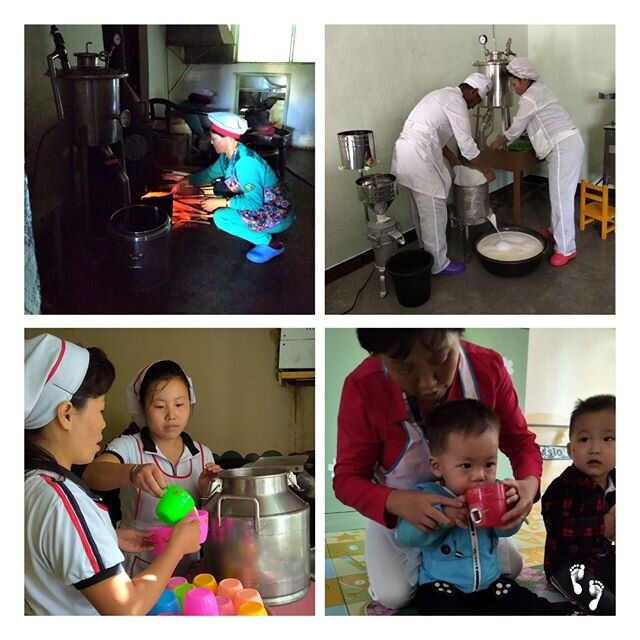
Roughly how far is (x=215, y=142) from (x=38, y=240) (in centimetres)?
45

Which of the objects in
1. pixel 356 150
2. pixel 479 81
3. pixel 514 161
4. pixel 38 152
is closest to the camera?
pixel 38 152

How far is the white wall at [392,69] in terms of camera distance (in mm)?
2070

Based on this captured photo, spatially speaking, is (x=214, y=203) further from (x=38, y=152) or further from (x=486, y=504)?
(x=486, y=504)

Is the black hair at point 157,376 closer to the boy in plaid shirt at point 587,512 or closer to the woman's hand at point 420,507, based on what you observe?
the woman's hand at point 420,507

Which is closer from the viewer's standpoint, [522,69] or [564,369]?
[564,369]

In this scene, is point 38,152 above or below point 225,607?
above

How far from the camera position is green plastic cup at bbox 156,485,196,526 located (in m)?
1.48

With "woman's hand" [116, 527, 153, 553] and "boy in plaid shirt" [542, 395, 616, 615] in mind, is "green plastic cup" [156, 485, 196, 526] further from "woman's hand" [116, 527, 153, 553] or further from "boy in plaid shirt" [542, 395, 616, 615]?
"boy in plaid shirt" [542, 395, 616, 615]

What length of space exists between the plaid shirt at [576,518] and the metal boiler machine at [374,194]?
722 millimetres

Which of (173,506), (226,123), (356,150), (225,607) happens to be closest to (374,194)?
(356,150)

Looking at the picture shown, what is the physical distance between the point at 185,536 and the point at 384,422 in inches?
17.8

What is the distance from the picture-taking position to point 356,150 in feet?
6.56
